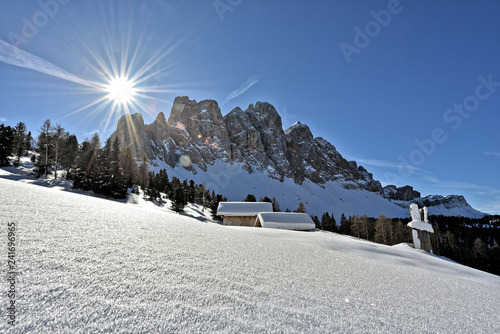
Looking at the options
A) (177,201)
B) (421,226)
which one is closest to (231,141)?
(177,201)

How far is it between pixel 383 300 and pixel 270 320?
6.59 ft

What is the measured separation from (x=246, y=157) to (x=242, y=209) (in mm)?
121040

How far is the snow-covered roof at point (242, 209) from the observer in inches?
1029

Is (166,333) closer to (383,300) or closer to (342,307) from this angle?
(342,307)

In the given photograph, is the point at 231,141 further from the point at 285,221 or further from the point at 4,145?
the point at 285,221

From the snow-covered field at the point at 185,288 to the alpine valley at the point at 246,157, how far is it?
9677 cm

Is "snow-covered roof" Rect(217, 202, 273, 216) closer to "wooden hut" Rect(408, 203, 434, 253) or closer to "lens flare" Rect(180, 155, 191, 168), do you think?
"wooden hut" Rect(408, 203, 434, 253)

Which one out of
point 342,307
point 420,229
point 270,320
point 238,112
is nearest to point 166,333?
point 270,320

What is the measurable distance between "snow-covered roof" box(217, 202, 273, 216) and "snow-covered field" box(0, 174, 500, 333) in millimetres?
21749

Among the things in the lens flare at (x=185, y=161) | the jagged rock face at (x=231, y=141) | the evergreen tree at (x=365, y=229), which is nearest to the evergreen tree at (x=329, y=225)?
the evergreen tree at (x=365, y=229)

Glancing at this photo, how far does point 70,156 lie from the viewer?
42.5m

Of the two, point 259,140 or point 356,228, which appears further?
point 259,140

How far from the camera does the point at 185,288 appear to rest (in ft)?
7.72

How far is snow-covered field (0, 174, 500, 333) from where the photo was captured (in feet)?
5.71
